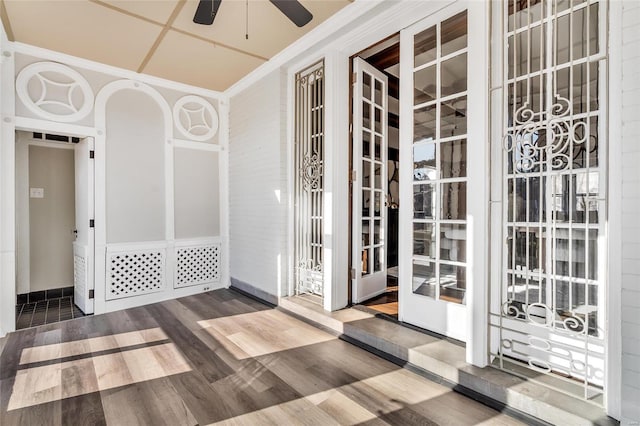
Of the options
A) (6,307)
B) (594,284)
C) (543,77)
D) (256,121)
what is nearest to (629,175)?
(594,284)

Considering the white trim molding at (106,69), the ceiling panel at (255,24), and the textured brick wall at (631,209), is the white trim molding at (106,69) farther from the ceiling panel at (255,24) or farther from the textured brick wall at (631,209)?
the textured brick wall at (631,209)

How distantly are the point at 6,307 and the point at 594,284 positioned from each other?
4.90 metres

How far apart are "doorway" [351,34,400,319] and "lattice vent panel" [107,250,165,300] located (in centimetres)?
261

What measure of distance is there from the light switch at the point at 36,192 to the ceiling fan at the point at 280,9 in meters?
3.65

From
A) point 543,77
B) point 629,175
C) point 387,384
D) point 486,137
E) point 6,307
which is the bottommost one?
point 387,384

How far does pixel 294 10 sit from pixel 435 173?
1742mm

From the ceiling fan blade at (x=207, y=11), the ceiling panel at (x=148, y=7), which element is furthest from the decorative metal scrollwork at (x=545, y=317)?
the ceiling panel at (x=148, y=7)

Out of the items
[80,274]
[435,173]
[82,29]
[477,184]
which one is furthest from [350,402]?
[82,29]

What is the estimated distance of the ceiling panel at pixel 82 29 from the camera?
277 cm

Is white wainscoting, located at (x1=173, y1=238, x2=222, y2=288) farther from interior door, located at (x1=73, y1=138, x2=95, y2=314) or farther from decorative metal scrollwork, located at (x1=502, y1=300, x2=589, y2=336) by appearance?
decorative metal scrollwork, located at (x1=502, y1=300, x2=589, y2=336)

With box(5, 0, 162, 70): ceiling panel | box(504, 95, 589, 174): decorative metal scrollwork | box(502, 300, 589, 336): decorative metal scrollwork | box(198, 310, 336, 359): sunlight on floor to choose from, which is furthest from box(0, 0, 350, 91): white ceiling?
box(198, 310, 336, 359): sunlight on floor

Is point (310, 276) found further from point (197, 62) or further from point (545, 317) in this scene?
point (197, 62)

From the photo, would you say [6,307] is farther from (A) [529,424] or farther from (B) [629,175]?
(B) [629,175]

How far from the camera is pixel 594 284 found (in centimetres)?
183
